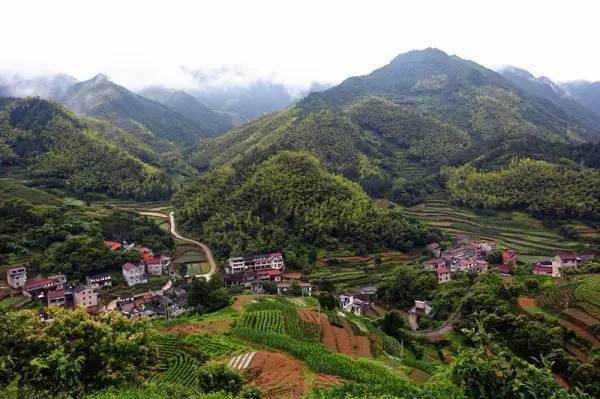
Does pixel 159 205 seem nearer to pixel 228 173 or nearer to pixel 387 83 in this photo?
pixel 228 173

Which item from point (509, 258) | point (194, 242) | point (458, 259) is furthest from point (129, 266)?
point (509, 258)

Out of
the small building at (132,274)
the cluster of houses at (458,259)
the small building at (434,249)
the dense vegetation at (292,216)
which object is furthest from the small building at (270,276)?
the small building at (434,249)

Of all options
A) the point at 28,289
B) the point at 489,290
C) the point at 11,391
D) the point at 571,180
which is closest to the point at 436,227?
the point at 571,180

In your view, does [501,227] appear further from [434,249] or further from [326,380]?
[326,380]

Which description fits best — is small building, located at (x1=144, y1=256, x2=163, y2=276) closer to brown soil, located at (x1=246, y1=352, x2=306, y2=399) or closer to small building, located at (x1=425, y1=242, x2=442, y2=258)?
brown soil, located at (x1=246, y1=352, x2=306, y2=399)

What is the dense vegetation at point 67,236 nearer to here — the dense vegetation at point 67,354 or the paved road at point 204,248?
the paved road at point 204,248
